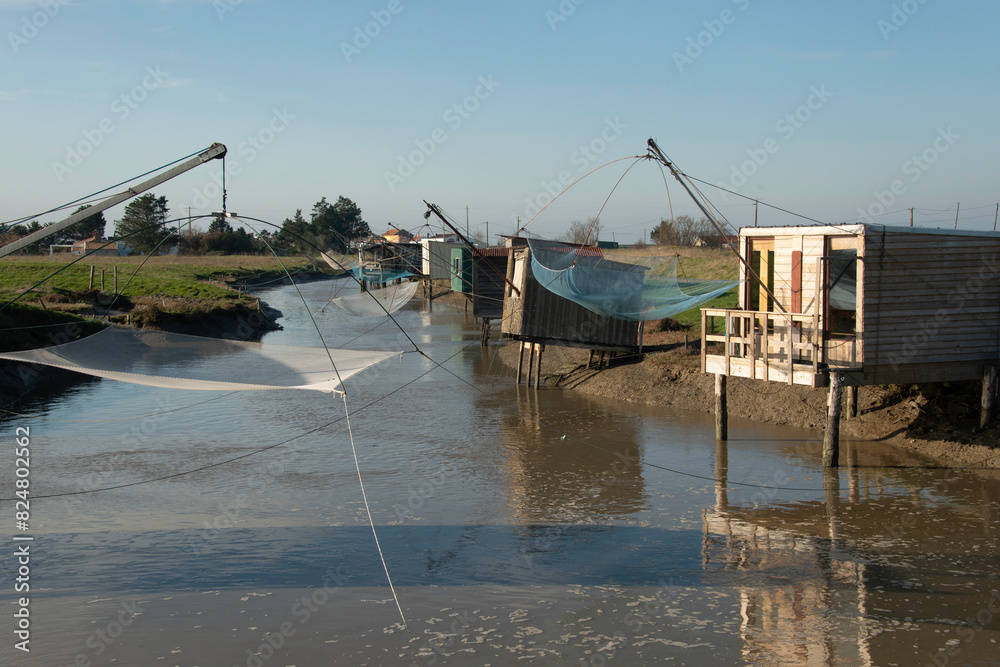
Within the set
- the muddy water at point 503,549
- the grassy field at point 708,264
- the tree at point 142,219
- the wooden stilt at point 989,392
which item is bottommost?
the muddy water at point 503,549

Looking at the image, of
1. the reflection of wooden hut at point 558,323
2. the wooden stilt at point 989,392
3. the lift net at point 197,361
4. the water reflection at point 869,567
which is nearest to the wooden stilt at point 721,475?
the water reflection at point 869,567

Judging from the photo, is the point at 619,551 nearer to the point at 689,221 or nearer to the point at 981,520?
the point at 981,520

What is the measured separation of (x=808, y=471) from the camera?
Result: 1099 cm

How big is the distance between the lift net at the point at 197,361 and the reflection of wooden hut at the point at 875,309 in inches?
222

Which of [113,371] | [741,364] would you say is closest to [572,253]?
[741,364]

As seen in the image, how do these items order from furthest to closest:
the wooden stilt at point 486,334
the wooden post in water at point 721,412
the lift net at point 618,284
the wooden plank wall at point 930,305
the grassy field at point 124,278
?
1. the grassy field at point 124,278
2. the wooden stilt at point 486,334
3. the lift net at point 618,284
4. the wooden post in water at point 721,412
5. the wooden plank wall at point 930,305

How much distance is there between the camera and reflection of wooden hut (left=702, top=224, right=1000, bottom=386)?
10109 mm

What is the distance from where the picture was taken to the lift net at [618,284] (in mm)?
14516

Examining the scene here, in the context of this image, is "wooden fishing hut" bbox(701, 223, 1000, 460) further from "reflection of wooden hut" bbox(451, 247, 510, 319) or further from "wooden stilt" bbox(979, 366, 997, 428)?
"reflection of wooden hut" bbox(451, 247, 510, 319)

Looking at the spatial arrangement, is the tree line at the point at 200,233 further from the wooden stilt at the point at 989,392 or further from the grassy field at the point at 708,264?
the wooden stilt at the point at 989,392

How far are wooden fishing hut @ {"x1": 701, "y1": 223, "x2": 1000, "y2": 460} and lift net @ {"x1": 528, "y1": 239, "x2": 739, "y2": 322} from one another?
3045mm

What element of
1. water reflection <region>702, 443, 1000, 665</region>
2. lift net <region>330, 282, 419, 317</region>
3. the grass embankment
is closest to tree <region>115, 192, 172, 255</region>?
the grass embankment

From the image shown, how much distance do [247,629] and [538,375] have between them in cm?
1230

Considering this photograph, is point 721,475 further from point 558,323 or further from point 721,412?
point 558,323
